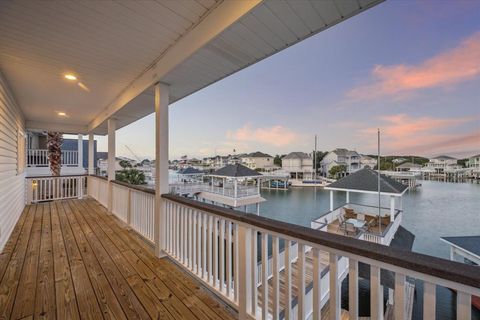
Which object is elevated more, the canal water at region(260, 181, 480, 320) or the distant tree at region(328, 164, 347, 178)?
the distant tree at region(328, 164, 347, 178)

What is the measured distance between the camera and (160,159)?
2.81 meters

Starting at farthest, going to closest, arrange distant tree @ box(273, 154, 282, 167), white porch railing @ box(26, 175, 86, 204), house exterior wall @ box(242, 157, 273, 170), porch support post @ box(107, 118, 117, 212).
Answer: distant tree @ box(273, 154, 282, 167)
house exterior wall @ box(242, 157, 273, 170)
white porch railing @ box(26, 175, 86, 204)
porch support post @ box(107, 118, 117, 212)

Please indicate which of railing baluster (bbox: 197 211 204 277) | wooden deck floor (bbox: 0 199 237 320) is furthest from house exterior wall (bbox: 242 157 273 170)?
railing baluster (bbox: 197 211 204 277)

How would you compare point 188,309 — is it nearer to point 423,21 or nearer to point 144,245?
point 144,245

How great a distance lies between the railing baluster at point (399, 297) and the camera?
2.90 feet

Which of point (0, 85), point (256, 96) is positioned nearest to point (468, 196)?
point (256, 96)

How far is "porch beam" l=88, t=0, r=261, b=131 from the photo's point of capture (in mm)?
1688

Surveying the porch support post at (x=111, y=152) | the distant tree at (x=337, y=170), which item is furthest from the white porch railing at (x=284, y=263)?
the distant tree at (x=337, y=170)

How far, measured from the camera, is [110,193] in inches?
202

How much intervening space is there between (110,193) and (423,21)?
8250 mm

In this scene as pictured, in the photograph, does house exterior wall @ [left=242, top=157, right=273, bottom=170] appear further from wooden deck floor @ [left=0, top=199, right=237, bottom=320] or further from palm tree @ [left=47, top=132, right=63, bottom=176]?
wooden deck floor @ [left=0, top=199, right=237, bottom=320]

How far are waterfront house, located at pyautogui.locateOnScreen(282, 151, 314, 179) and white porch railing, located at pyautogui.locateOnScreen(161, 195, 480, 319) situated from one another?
85.9 feet

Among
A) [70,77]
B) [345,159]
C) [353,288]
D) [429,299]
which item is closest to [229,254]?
[353,288]

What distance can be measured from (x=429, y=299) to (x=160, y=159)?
9.05 feet
